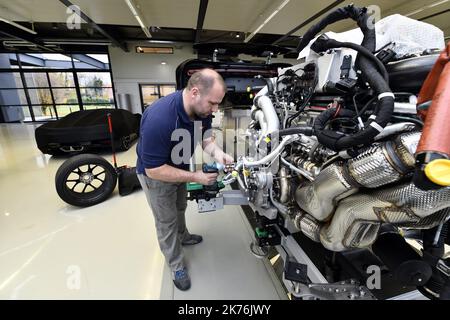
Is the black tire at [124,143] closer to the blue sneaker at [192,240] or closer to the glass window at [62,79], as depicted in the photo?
the blue sneaker at [192,240]

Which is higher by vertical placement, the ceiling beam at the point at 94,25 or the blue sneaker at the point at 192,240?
the ceiling beam at the point at 94,25

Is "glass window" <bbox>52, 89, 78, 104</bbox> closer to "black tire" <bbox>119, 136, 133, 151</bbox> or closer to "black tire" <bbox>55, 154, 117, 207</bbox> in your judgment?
"black tire" <bbox>119, 136, 133, 151</bbox>

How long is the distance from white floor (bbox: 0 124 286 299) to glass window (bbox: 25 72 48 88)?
980 centimetres

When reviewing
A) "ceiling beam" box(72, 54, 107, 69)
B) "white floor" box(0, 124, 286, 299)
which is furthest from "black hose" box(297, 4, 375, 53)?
"ceiling beam" box(72, 54, 107, 69)

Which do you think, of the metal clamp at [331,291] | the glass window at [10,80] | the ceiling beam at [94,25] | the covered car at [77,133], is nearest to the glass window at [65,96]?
the glass window at [10,80]

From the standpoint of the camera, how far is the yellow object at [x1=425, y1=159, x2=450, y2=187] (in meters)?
0.45

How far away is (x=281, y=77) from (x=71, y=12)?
6722 millimetres

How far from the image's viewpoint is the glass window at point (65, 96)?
1003cm

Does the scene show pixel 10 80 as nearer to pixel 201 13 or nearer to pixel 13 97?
pixel 13 97

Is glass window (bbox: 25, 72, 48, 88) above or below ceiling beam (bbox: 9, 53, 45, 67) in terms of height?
below

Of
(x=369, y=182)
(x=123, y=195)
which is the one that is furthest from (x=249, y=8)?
(x=369, y=182)

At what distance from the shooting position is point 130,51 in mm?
9477

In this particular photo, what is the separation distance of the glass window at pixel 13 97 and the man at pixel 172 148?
1275 cm

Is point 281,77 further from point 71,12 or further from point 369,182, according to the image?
point 71,12
